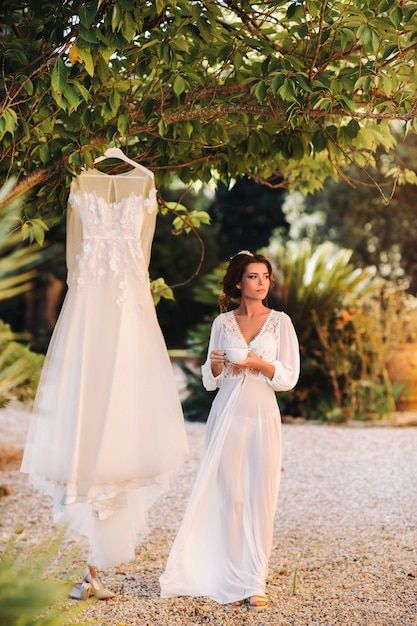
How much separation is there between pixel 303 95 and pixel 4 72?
4.20 feet

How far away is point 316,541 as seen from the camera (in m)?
5.31

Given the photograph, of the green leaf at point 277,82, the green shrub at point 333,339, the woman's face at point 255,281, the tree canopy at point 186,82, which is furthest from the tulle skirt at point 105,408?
the green shrub at point 333,339

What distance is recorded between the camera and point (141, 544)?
5.22 metres

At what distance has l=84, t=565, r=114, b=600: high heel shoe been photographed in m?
3.94

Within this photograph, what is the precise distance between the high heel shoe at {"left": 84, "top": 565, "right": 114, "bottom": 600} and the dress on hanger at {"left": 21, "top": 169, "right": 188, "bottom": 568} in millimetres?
134

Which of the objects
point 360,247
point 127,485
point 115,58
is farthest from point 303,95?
point 360,247

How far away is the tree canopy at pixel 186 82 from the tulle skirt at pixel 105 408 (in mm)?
654

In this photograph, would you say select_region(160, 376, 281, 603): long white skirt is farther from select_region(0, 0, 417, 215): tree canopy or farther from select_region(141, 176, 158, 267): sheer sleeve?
select_region(0, 0, 417, 215): tree canopy

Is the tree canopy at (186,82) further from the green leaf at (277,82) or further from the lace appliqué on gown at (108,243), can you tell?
the lace appliqué on gown at (108,243)

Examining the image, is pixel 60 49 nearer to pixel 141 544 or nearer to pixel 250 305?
pixel 250 305

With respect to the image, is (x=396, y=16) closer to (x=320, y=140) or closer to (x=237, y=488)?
(x=320, y=140)

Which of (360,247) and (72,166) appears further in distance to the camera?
(360,247)

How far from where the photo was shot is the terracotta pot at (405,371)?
10734mm

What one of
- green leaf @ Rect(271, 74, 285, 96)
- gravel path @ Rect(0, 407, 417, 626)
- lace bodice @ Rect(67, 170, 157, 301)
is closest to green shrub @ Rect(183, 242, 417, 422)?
gravel path @ Rect(0, 407, 417, 626)
